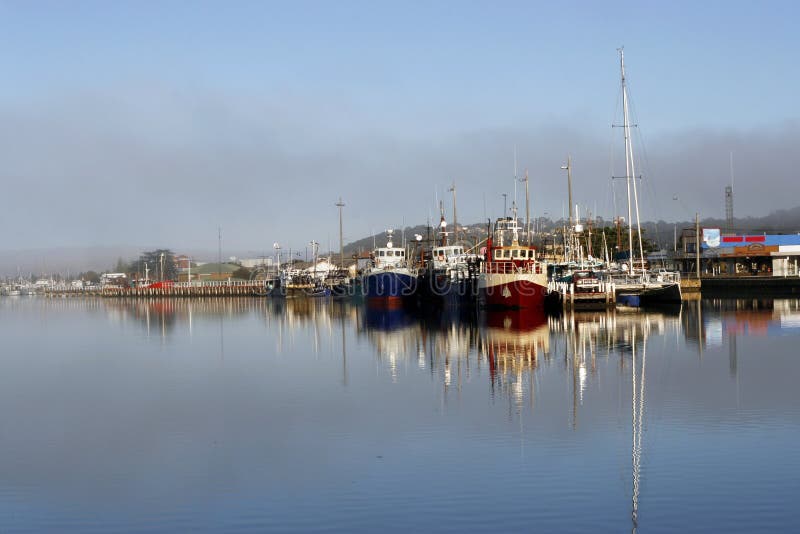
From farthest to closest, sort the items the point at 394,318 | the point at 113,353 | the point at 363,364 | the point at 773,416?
the point at 394,318 → the point at 113,353 → the point at 363,364 → the point at 773,416

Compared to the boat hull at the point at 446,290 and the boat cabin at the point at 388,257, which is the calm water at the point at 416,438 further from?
the boat cabin at the point at 388,257

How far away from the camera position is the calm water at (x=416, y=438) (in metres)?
12.7

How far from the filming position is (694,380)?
979 inches

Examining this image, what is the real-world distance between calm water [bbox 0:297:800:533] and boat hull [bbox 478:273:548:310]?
49.3 ft

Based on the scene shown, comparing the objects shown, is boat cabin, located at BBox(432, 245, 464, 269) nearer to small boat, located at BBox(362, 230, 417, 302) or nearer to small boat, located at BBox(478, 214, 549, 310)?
small boat, located at BBox(362, 230, 417, 302)

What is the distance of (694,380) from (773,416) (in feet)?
18.9

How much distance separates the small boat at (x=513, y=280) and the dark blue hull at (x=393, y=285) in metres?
16.2

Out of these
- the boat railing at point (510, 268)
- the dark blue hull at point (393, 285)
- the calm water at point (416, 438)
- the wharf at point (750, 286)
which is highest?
the boat railing at point (510, 268)

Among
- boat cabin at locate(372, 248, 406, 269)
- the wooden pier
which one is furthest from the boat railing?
boat cabin at locate(372, 248, 406, 269)

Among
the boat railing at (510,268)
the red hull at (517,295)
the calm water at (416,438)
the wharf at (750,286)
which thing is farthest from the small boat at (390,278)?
the calm water at (416,438)

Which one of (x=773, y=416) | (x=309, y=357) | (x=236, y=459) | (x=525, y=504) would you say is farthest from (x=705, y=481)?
(x=309, y=357)

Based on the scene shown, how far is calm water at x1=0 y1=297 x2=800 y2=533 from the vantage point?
12.7 metres

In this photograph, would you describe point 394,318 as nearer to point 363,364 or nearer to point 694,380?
point 363,364

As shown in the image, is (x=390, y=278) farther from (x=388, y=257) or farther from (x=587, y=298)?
(x=587, y=298)
